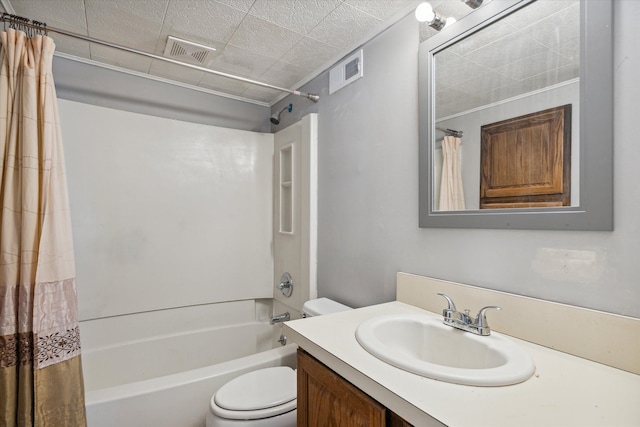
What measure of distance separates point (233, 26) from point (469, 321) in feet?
5.62

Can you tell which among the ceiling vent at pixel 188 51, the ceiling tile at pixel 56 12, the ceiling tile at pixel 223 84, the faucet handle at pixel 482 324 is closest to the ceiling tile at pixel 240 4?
the ceiling vent at pixel 188 51

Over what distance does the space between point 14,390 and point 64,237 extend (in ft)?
1.95

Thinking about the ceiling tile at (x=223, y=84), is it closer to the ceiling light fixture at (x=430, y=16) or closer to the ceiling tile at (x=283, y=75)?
the ceiling tile at (x=283, y=75)

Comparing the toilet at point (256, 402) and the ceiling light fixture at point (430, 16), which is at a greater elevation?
the ceiling light fixture at point (430, 16)

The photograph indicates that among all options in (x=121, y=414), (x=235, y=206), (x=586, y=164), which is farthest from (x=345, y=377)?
(x=235, y=206)

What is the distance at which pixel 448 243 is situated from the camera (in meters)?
1.22

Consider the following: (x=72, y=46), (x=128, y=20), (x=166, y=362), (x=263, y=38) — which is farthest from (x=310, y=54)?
(x=166, y=362)

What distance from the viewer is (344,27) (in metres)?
1.57

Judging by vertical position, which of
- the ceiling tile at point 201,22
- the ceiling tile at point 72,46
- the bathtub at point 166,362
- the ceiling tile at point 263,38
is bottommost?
the bathtub at point 166,362

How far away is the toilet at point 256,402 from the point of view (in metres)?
1.17

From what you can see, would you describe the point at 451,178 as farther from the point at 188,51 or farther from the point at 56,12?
the point at 56,12

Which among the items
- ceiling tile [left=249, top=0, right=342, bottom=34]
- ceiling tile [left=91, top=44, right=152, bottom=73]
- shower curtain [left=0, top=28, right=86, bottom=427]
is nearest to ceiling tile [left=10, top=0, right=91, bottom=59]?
ceiling tile [left=91, top=44, right=152, bottom=73]

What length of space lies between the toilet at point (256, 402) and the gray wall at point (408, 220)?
588 mm

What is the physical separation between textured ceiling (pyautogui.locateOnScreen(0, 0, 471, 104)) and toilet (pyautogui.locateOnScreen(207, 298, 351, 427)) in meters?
1.68
